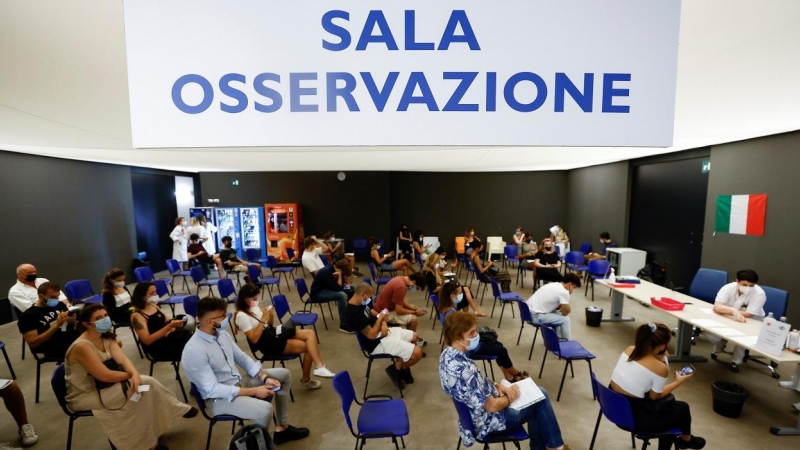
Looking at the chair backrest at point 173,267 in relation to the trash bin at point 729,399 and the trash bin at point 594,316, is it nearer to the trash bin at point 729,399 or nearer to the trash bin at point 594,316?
the trash bin at point 594,316

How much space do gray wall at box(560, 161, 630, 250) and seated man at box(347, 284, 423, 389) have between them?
7.59m

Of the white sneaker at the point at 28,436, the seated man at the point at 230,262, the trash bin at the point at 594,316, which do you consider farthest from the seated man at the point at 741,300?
the seated man at the point at 230,262

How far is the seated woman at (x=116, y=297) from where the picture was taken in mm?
4445

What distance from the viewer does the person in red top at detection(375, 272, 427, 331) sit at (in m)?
4.83


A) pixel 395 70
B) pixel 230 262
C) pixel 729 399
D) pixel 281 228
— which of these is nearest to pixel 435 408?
pixel 729 399

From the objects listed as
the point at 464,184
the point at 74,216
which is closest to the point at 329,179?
the point at 464,184

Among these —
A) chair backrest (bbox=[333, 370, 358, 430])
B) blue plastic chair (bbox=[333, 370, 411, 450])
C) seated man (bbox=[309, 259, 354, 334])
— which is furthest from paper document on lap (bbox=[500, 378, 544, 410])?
seated man (bbox=[309, 259, 354, 334])

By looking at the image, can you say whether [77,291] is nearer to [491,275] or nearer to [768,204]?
[491,275]

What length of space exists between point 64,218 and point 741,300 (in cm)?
1164

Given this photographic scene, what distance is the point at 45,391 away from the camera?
4.04m

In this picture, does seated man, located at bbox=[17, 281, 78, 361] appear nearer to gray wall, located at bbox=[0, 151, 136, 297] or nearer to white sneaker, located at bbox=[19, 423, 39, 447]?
white sneaker, located at bbox=[19, 423, 39, 447]

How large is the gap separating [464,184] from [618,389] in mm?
9627

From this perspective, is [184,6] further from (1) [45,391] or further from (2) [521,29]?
(1) [45,391]

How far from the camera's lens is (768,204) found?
5492 mm
